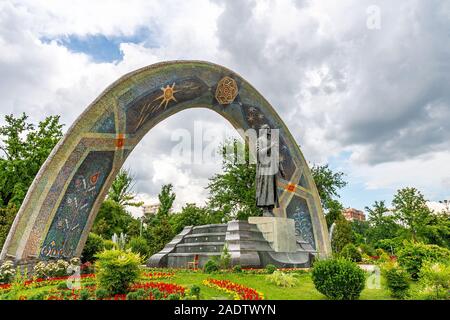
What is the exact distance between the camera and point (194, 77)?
1298cm

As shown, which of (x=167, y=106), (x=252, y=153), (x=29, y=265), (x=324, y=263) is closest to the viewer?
(x=324, y=263)

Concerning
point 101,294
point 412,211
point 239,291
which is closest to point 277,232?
point 239,291

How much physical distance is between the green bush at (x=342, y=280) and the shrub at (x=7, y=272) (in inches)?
277

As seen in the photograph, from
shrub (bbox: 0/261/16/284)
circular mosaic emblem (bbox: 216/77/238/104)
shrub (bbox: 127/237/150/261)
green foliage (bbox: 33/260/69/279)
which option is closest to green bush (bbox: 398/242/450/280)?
green foliage (bbox: 33/260/69/279)

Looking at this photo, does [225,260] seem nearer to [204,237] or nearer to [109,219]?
[204,237]

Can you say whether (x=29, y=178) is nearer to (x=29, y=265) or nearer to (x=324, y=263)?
(x=29, y=265)

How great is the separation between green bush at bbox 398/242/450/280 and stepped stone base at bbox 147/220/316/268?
13.4ft

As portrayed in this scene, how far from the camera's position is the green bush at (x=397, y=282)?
5.89 metres

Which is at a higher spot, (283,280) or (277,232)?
(277,232)

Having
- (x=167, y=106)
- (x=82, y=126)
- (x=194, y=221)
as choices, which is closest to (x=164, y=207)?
(x=194, y=221)

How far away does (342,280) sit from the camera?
546cm

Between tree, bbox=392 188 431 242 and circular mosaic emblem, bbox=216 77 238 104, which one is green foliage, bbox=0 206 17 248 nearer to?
circular mosaic emblem, bbox=216 77 238 104

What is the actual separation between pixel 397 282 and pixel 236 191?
18699 millimetres
